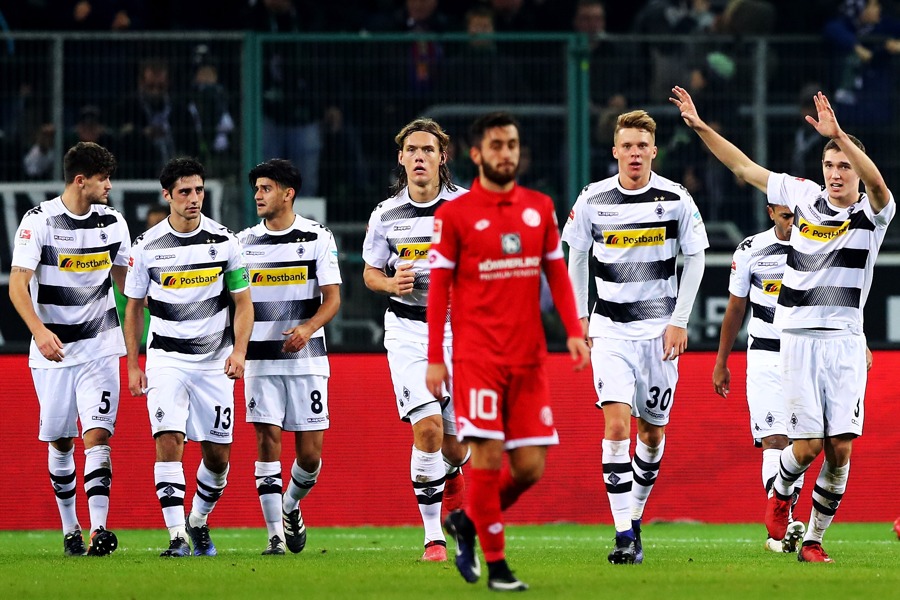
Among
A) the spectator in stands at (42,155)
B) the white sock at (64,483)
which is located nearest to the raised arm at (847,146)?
the white sock at (64,483)

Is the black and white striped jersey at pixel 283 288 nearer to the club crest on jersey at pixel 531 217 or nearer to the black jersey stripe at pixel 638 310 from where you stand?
the black jersey stripe at pixel 638 310

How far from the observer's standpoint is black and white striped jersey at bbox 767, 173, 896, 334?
9023 millimetres

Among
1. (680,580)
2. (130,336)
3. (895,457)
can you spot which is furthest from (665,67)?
(680,580)

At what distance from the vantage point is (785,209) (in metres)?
10.9

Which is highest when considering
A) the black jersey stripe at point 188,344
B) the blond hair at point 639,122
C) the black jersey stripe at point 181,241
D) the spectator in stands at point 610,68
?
the spectator in stands at point 610,68

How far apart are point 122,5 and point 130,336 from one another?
7789mm

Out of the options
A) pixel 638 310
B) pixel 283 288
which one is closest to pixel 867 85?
pixel 638 310

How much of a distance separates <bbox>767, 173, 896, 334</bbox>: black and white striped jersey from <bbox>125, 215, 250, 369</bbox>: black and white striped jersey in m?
3.48

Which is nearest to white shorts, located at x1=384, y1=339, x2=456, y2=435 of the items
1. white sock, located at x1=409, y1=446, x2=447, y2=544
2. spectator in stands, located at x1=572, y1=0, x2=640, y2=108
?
white sock, located at x1=409, y1=446, x2=447, y2=544

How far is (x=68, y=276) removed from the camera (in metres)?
10.1

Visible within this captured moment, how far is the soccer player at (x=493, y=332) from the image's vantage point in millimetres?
7570

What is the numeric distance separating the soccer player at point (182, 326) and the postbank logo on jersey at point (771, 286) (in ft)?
12.3

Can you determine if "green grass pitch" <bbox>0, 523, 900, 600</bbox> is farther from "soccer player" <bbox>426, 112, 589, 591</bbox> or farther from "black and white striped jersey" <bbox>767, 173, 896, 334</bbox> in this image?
"black and white striped jersey" <bbox>767, 173, 896, 334</bbox>

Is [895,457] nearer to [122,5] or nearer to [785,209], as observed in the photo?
[785,209]
